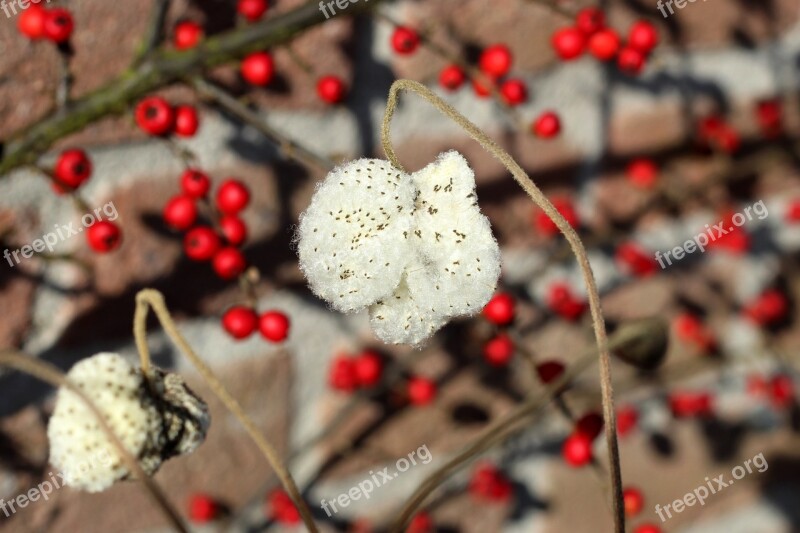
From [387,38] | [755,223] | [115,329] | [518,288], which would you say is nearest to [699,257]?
[755,223]

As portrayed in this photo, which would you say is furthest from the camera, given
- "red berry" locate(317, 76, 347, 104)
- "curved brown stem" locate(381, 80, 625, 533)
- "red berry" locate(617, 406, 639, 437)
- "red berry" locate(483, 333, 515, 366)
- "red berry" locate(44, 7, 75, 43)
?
"red berry" locate(617, 406, 639, 437)

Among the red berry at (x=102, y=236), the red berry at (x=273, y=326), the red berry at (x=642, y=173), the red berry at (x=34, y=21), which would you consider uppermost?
the red berry at (x=34, y=21)

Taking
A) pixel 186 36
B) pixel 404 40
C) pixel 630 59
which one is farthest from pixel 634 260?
pixel 186 36

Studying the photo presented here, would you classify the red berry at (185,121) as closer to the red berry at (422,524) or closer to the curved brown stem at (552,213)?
the curved brown stem at (552,213)

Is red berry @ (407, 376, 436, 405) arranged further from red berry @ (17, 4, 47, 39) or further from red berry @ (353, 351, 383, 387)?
red berry @ (17, 4, 47, 39)

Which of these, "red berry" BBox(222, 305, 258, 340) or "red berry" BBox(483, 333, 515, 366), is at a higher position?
"red berry" BBox(222, 305, 258, 340)

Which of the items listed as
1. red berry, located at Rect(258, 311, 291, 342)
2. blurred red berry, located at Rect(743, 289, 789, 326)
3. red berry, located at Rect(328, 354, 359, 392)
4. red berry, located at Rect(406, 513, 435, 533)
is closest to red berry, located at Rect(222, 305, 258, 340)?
red berry, located at Rect(258, 311, 291, 342)

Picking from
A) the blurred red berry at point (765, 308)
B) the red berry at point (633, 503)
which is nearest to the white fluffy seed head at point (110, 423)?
the red berry at point (633, 503)

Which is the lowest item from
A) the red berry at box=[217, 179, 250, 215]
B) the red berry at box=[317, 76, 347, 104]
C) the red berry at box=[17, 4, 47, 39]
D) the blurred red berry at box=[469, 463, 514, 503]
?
the blurred red berry at box=[469, 463, 514, 503]
